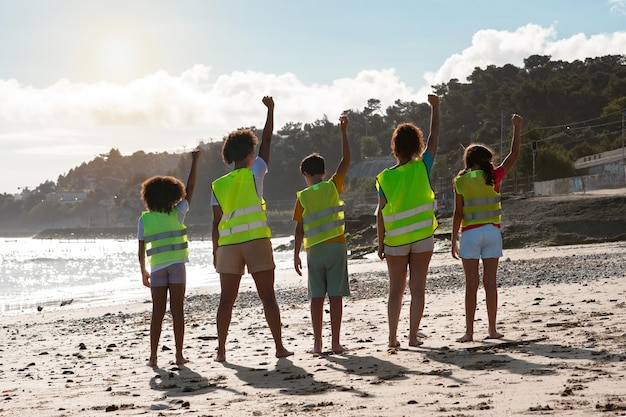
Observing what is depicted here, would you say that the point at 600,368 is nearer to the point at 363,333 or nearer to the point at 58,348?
the point at 363,333

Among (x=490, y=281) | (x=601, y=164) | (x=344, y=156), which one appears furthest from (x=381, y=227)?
(x=601, y=164)

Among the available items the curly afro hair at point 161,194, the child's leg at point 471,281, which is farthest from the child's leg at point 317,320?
the curly afro hair at point 161,194

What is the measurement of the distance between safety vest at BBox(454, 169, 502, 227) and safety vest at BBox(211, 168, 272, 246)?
5.82ft

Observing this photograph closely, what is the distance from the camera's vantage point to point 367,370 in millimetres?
6176

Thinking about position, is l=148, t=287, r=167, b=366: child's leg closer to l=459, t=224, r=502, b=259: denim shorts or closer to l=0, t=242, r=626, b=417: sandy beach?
l=0, t=242, r=626, b=417: sandy beach

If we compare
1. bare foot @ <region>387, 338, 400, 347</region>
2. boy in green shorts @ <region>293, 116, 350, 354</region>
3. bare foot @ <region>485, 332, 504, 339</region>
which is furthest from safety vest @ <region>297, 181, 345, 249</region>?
bare foot @ <region>485, 332, 504, 339</region>

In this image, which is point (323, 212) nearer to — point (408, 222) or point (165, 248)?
point (408, 222)

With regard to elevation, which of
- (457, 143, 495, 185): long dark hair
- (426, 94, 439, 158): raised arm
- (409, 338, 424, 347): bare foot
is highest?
(426, 94, 439, 158): raised arm

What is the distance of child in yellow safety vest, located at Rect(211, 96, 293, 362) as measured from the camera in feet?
23.8

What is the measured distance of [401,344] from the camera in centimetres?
750

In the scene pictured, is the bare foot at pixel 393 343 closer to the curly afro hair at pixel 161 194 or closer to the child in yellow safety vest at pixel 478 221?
the child in yellow safety vest at pixel 478 221

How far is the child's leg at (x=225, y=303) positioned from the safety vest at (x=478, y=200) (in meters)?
2.09

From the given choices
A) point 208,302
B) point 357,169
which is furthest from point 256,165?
point 357,169

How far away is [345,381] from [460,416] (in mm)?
1494
